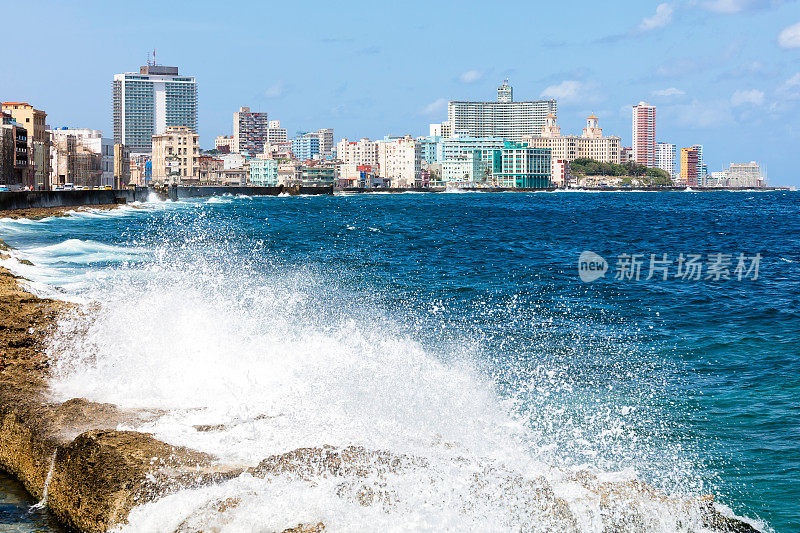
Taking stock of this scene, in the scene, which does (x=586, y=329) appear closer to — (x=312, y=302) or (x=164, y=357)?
(x=312, y=302)

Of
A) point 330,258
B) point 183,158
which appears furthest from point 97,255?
point 183,158

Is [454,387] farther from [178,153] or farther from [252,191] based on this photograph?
[178,153]

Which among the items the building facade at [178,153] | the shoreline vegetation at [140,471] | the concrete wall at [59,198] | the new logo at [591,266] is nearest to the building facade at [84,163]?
the building facade at [178,153]

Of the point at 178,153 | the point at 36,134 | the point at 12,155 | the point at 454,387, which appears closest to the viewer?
the point at 454,387

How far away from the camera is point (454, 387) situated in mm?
10672

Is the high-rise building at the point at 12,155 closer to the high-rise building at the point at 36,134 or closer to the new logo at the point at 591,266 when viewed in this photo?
the high-rise building at the point at 36,134

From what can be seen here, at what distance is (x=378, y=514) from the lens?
616cm

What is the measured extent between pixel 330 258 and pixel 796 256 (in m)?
18.3

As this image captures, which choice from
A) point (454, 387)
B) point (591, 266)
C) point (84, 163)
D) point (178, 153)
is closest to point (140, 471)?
point (454, 387)

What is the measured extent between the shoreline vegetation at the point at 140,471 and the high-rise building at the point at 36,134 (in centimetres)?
10385

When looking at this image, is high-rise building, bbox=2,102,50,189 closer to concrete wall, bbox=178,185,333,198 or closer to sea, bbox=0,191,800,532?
concrete wall, bbox=178,185,333,198

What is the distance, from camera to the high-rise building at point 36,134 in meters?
107

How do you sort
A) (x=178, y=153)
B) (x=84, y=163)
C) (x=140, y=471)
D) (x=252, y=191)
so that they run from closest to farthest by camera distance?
1. (x=140, y=471)
2. (x=84, y=163)
3. (x=252, y=191)
4. (x=178, y=153)

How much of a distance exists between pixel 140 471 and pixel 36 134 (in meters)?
117
